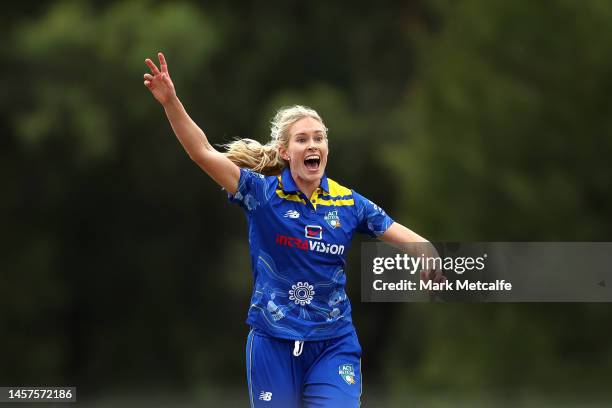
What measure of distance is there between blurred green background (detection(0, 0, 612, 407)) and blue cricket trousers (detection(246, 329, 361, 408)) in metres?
11.6

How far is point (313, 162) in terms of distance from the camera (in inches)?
244

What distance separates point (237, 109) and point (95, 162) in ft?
8.72

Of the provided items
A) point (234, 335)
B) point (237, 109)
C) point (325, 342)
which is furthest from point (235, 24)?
point (325, 342)

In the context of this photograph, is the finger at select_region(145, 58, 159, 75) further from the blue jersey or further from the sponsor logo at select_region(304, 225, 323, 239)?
the sponsor logo at select_region(304, 225, 323, 239)

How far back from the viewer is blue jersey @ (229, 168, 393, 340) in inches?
236

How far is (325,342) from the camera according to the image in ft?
19.8

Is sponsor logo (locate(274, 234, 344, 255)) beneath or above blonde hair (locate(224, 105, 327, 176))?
beneath

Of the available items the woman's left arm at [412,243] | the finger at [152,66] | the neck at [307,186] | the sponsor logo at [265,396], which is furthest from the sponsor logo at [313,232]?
the finger at [152,66]

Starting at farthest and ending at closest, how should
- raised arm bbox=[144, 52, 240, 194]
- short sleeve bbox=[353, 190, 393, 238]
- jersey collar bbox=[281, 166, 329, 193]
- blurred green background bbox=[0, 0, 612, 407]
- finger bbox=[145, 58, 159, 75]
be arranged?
blurred green background bbox=[0, 0, 612, 407]
short sleeve bbox=[353, 190, 393, 238]
jersey collar bbox=[281, 166, 329, 193]
raised arm bbox=[144, 52, 240, 194]
finger bbox=[145, 58, 159, 75]

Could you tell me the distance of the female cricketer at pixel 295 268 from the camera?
19.6ft

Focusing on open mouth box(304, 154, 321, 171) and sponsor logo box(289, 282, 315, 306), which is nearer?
sponsor logo box(289, 282, 315, 306)

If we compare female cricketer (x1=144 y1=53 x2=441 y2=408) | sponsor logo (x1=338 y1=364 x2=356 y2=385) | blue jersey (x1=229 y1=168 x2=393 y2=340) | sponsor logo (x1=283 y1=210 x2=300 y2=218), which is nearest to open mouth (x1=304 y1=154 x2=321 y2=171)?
female cricketer (x1=144 y1=53 x2=441 y2=408)
